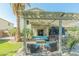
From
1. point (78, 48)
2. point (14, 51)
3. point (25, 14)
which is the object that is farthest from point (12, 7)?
point (78, 48)

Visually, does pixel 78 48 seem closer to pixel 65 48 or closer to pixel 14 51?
Answer: pixel 65 48

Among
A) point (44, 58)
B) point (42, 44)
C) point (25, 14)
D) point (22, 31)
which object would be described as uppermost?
point (25, 14)

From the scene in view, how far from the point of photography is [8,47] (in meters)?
4.56

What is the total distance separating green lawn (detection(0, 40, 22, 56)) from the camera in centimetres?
455

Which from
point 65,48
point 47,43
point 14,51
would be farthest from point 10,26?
point 65,48

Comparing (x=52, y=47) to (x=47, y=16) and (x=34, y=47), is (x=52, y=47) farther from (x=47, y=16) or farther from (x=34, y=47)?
(x=47, y=16)

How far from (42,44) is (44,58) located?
31 cm

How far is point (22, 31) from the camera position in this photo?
4.55 meters

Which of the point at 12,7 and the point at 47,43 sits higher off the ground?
the point at 12,7

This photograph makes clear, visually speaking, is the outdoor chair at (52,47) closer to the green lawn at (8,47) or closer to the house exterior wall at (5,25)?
the green lawn at (8,47)

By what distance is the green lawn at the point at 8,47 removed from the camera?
4.55m

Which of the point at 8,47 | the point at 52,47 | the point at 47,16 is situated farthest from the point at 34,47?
the point at 47,16

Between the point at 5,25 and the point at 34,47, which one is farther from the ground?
the point at 5,25

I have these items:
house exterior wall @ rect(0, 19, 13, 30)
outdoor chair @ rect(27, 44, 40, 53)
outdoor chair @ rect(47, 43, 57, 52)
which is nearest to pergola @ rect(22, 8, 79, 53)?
outdoor chair @ rect(47, 43, 57, 52)
